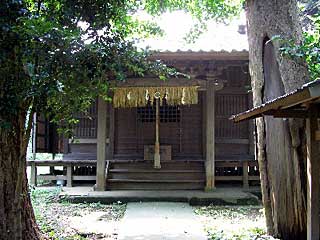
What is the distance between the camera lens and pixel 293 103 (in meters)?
3.73

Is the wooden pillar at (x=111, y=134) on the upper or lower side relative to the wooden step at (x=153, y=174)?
upper

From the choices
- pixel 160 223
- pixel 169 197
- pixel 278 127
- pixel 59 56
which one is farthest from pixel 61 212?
pixel 59 56

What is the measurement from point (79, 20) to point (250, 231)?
14.3 feet

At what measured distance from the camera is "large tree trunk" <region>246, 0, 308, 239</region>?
219 inches

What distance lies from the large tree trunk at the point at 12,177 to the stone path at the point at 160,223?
1746 millimetres

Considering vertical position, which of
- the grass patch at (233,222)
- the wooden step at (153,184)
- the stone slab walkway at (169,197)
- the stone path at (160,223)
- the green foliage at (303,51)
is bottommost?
the grass patch at (233,222)

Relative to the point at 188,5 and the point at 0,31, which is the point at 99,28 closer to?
the point at 0,31

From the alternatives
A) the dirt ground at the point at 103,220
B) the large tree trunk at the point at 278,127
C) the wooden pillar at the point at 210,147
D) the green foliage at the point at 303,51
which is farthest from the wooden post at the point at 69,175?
the green foliage at the point at 303,51

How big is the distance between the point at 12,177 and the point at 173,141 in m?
7.33

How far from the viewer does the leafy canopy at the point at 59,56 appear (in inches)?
159

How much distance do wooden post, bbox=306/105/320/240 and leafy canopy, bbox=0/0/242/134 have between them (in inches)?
72.2

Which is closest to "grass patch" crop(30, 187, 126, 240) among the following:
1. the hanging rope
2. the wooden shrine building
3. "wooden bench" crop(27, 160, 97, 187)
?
"wooden bench" crop(27, 160, 97, 187)

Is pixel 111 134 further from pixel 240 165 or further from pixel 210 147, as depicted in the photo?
pixel 240 165

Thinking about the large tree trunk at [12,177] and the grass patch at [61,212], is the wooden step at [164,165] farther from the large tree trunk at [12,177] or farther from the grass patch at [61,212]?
the large tree trunk at [12,177]
